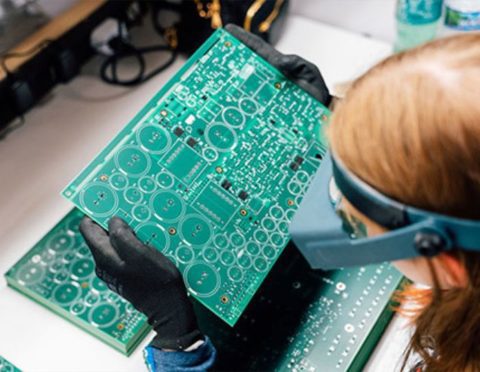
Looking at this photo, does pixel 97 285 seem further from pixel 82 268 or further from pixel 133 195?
pixel 133 195

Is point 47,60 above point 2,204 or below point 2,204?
above

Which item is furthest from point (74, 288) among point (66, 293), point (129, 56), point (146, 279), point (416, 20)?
point (416, 20)

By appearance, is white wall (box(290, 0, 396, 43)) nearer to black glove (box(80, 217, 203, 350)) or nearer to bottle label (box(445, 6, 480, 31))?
bottle label (box(445, 6, 480, 31))

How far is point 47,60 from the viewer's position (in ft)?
5.22

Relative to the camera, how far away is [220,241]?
1076 millimetres

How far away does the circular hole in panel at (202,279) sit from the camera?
1.04 m

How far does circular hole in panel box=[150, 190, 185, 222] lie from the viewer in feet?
3.44

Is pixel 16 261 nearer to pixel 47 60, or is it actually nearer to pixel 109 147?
pixel 109 147

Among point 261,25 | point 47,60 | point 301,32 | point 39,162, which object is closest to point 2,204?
point 39,162

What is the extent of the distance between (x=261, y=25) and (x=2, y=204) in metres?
0.72

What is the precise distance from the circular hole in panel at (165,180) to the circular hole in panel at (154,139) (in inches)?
1.5

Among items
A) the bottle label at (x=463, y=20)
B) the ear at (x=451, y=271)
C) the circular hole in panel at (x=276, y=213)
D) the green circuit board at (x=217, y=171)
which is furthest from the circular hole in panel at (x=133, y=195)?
the bottle label at (x=463, y=20)

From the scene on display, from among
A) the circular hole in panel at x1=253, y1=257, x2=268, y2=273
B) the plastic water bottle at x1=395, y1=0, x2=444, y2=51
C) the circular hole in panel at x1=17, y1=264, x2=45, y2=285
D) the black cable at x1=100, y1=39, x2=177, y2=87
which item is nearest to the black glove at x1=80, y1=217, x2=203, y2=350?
the circular hole in panel at x1=253, y1=257, x2=268, y2=273

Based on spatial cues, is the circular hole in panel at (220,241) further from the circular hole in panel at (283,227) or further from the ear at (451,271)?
the ear at (451,271)
